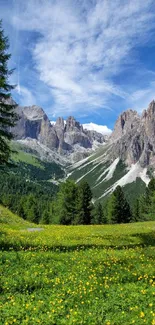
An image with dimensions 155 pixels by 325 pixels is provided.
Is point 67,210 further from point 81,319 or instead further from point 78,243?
point 81,319

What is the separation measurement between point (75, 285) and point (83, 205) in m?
77.9

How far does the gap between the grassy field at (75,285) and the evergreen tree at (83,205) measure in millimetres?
69760

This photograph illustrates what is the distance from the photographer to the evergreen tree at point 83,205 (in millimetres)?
89375

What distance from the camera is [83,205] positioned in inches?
3538

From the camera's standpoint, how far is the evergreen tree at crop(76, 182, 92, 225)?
293ft

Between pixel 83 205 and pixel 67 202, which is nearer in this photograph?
pixel 83 205

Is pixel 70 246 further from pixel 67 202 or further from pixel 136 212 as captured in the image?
pixel 136 212

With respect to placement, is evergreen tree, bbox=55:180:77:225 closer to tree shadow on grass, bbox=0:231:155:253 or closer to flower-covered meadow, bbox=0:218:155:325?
tree shadow on grass, bbox=0:231:155:253

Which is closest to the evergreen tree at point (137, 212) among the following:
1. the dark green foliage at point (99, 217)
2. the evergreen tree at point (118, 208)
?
the evergreen tree at point (118, 208)

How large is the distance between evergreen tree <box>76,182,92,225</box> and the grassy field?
69.8 metres

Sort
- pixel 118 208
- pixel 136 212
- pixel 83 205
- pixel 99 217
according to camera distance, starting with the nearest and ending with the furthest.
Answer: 1. pixel 83 205
2. pixel 118 208
3. pixel 136 212
4. pixel 99 217

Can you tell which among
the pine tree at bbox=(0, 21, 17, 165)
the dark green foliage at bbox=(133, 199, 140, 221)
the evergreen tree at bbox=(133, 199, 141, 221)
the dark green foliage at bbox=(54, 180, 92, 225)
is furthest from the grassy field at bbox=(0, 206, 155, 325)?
the dark green foliage at bbox=(133, 199, 140, 221)

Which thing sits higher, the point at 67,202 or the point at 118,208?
the point at 67,202

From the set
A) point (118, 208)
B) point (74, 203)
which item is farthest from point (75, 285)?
point (118, 208)
